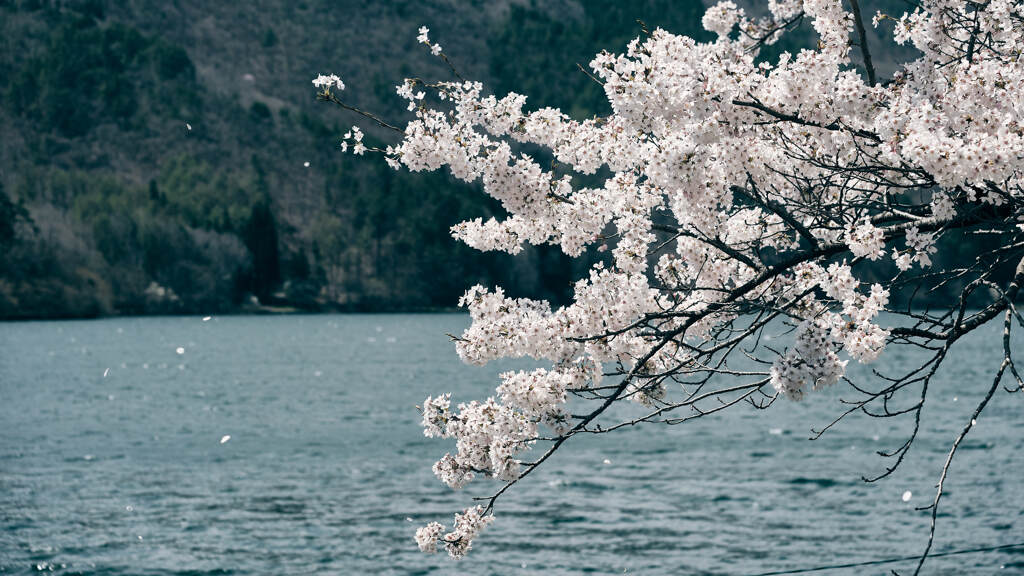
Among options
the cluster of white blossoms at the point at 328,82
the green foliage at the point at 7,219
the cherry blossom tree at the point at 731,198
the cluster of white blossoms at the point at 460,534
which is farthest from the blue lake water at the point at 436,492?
the green foliage at the point at 7,219

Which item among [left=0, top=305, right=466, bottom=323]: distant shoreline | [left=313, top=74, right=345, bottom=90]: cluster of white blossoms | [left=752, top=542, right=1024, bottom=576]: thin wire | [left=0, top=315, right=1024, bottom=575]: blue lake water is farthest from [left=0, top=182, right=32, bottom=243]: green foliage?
[left=313, top=74, right=345, bottom=90]: cluster of white blossoms

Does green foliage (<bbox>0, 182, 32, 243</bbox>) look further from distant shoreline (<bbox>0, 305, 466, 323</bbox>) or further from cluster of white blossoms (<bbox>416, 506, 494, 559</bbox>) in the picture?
cluster of white blossoms (<bbox>416, 506, 494, 559</bbox>)

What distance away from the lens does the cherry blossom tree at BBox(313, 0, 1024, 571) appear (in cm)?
725

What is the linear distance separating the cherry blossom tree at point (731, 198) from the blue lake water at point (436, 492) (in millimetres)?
14810

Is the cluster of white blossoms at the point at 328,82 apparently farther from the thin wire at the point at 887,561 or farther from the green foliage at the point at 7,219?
Answer: the green foliage at the point at 7,219

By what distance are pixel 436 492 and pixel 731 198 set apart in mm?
25538

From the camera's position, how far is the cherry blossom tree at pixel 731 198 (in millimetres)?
7254

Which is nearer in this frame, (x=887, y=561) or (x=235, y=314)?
(x=887, y=561)

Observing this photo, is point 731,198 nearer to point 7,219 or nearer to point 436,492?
point 436,492

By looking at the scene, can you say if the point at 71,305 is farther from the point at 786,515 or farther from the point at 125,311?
the point at 786,515

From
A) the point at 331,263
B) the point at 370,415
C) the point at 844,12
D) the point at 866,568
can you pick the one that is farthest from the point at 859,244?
the point at 331,263

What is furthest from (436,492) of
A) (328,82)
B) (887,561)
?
(328,82)

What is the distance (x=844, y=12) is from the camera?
29.9ft

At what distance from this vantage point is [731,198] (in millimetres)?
8078
